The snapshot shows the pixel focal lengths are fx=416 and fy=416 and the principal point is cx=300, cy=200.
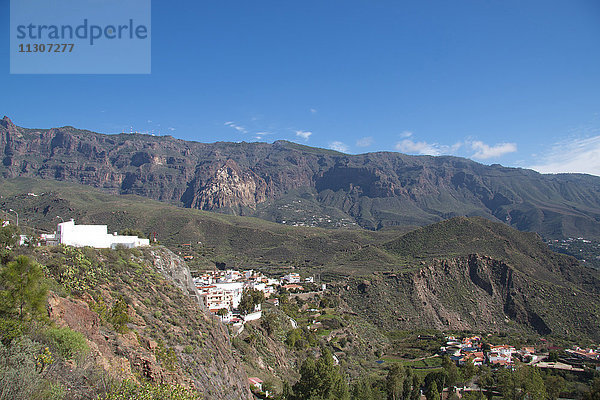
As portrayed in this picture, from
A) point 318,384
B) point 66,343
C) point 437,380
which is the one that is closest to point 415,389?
point 437,380

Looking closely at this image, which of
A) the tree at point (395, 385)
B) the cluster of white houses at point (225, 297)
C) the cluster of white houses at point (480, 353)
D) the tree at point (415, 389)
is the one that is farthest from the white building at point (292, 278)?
the tree at point (395, 385)

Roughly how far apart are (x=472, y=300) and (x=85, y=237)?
214 feet

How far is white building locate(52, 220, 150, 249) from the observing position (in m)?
25.3

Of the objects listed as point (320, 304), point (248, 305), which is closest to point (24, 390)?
point (248, 305)

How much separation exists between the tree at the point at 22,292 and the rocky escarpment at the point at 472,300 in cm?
5580

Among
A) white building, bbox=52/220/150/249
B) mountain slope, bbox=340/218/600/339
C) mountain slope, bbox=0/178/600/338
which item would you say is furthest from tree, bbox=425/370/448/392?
white building, bbox=52/220/150/249

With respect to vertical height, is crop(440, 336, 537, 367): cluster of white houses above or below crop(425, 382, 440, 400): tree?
below

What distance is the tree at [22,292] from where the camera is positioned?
11961 millimetres

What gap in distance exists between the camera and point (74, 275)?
63.8ft

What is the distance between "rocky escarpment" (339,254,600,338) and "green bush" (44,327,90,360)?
55.9 metres

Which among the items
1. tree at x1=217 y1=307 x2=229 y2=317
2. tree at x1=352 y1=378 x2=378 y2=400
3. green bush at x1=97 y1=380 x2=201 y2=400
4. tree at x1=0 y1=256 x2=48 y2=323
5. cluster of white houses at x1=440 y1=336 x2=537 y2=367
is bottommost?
cluster of white houses at x1=440 y1=336 x2=537 y2=367

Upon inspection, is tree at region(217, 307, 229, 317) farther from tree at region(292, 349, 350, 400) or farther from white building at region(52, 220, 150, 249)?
tree at region(292, 349, 350, 400)

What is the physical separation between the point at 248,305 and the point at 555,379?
2766 centimetres

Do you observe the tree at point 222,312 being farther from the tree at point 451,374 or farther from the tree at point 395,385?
the tree at point 451,374
